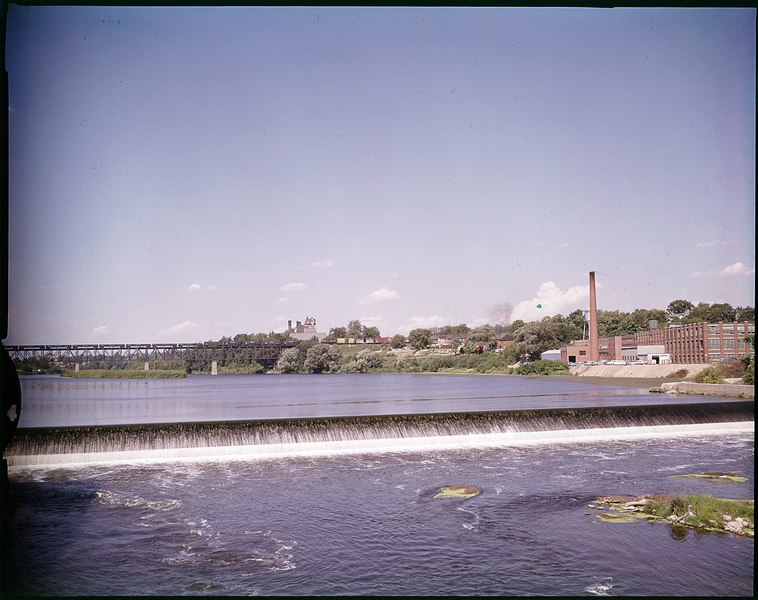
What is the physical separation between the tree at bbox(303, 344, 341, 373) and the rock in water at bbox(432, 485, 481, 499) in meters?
45.4

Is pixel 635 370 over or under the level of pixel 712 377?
under

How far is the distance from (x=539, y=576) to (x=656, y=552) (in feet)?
5.85

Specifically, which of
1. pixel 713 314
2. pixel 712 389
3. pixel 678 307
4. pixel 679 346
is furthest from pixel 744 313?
pixel 712 389

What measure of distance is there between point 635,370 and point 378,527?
3995 cm

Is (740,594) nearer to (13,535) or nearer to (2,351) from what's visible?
(2,351)

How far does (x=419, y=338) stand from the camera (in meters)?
72.3

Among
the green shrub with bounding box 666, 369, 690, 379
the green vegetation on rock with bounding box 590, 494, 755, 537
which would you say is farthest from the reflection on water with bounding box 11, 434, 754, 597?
the green shrub with bounding box 666, 369, 690, 379

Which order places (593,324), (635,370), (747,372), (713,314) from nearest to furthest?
(747,372) → (635,370) → (593,324) → (713,314)

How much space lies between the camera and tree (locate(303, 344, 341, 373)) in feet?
186

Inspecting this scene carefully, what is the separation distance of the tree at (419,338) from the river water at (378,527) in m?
55.6

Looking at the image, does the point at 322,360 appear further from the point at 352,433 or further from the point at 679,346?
the point at 352,433

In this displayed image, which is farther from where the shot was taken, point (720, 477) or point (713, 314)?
point (713, 314)

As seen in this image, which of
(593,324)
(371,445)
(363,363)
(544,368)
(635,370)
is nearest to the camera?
(371,445)

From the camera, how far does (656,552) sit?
8156 millimetres
